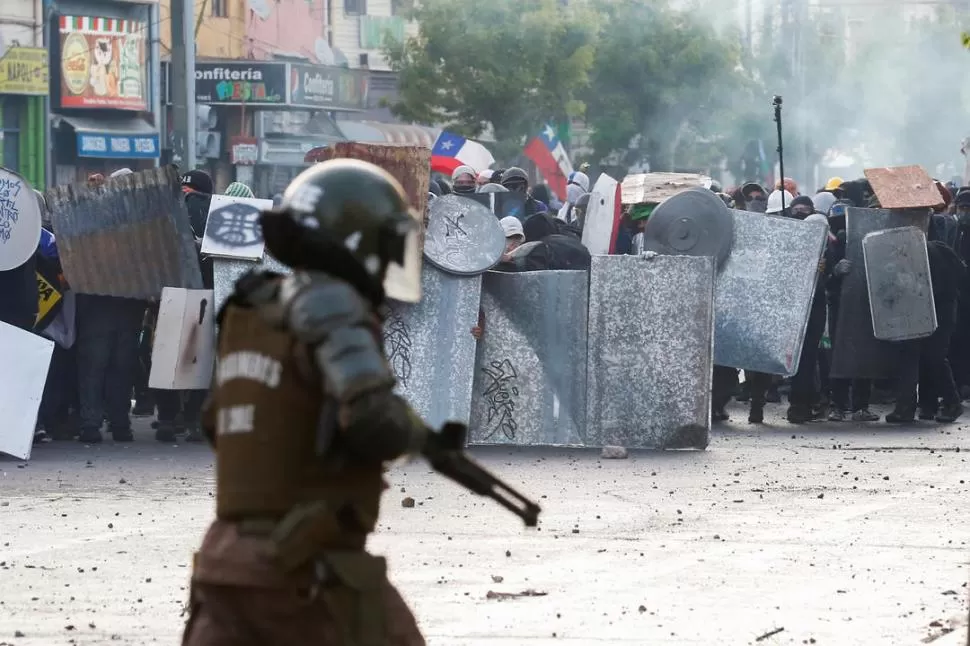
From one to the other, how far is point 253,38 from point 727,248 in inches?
1394

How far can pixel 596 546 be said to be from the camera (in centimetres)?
866

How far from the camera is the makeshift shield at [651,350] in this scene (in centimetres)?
1241

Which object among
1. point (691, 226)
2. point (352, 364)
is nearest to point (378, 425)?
point (352, 364)

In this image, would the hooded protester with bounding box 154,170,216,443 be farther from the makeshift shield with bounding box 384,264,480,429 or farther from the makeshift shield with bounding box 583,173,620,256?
the makeshift shield with bounding box 583,173,620,256

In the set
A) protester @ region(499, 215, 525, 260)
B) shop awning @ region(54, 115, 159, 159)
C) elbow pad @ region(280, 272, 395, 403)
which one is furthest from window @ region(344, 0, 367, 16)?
elbow pad @ region(280, 272, 395, 403)

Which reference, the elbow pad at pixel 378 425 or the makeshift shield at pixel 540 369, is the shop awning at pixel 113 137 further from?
the elbow pad at pixel 378 425

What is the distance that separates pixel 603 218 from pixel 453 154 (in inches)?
330

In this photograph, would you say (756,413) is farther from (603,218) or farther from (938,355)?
(603,218)

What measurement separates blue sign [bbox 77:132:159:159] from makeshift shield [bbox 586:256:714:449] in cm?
2483

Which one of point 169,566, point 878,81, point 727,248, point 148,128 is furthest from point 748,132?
point 169,566

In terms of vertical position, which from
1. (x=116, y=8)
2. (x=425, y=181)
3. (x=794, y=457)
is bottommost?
(x=794, y=457)

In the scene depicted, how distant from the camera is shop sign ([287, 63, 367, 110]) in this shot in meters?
44.7

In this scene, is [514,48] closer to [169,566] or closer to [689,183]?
[689,183]

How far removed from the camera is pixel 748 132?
51188mm
